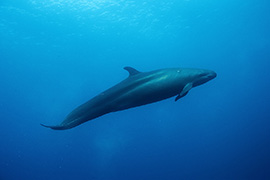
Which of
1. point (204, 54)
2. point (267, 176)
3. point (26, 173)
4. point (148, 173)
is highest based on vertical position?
point (204, 54)

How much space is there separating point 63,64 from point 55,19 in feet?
31.7

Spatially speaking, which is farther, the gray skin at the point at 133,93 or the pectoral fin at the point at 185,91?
the pectoral fin at the point at 185,91

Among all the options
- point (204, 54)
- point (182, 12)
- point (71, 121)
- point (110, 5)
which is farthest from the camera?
point (204, 54)

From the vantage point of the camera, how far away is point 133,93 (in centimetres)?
645

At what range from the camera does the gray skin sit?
6.25 m

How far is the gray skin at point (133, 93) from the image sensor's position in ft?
20.5

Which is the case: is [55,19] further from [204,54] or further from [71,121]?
[204,54]

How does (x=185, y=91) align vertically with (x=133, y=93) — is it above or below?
below

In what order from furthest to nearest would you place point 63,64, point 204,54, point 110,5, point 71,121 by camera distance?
point 204,54, point 63,64, point 110,5, point 71,121

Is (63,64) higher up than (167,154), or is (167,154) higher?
(63,64)

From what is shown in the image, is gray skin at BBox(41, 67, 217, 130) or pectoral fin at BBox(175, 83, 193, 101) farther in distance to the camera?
pectoral fin at BBox(175, 83, 193, 101)

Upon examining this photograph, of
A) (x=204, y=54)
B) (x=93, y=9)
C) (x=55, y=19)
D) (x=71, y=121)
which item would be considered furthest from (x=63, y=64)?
(x=71, y=121)

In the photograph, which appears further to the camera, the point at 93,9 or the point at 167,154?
the point at 167,154

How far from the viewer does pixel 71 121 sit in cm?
621
